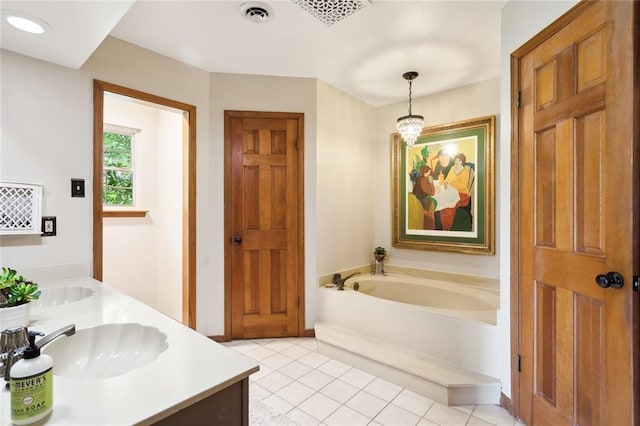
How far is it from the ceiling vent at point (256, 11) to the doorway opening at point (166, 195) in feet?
3.35

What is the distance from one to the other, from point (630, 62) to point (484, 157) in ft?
6.19

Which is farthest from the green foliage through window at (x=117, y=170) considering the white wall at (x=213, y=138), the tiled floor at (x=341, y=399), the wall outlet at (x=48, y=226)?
the tiled floor at (x=341, y=399)

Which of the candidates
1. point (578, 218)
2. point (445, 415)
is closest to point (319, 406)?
point (445, 415)

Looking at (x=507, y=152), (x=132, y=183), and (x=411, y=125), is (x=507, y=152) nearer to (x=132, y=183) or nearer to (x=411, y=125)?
(x=411, y=125)

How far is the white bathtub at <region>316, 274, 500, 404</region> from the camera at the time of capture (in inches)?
79.8

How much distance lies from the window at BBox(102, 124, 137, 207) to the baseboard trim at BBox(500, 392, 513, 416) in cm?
386

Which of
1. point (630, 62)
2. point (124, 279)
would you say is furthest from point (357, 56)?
point (124, 279)

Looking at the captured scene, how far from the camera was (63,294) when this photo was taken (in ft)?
5.47

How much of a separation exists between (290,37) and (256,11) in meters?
0.37

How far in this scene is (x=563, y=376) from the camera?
1.47 m

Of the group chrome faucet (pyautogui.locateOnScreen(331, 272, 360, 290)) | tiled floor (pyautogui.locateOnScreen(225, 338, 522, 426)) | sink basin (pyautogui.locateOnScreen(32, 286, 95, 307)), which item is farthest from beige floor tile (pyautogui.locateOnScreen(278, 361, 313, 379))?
sink basin (pyautogui.locateOnScreen(32, 286, 95, 307))

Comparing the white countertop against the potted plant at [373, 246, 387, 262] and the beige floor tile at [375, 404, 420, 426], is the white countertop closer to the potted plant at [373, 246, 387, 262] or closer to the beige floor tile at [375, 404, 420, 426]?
the beige floor tile at [375, 404, 420, 426]

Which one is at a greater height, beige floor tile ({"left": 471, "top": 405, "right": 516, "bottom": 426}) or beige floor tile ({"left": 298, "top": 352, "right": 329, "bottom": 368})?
beige floor tile ({"left": 471, "top": 405, "right": 516, "bottom": 426})

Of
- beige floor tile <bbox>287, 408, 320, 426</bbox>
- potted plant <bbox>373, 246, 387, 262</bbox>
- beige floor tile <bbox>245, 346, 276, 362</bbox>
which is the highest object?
potted plant <bbox>373, 246, 387, 262</bbox>
